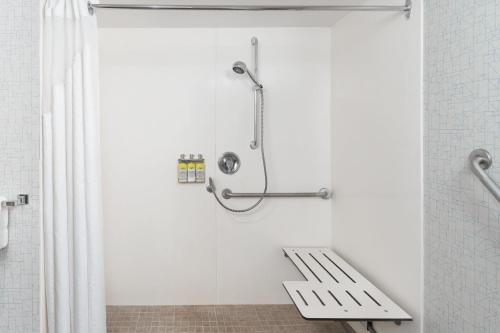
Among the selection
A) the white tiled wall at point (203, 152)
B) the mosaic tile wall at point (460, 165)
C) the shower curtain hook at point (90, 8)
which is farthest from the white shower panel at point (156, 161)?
the mosaic tile wall at point (460, 165)

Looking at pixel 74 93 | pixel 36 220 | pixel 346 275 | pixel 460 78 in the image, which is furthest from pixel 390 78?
pixel 36 220

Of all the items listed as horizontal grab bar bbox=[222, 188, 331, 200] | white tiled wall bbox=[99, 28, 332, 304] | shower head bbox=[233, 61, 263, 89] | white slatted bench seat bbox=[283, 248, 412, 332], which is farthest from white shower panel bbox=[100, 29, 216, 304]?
white slatted bench seat bbox=[283, 248, 412, 332]

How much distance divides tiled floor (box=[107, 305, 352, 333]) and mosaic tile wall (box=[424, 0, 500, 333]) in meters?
0.86

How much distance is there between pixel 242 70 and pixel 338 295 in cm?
147

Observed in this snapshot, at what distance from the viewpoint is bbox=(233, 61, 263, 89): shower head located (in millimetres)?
2289

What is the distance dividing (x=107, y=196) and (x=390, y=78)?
200cm

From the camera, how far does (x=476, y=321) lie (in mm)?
1240

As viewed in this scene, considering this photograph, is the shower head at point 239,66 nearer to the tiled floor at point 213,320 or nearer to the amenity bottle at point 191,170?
the amenity bottle at point 191,170

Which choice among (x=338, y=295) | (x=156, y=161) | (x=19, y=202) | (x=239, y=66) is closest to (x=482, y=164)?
(x=338, y=295)

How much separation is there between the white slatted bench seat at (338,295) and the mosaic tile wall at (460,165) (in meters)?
0.21

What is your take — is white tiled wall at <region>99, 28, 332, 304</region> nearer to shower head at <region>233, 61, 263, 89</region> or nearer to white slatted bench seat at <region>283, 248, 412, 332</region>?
shower head at <region>233, 61, 263, 89</region>

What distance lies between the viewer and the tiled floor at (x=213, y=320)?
224 centimetres

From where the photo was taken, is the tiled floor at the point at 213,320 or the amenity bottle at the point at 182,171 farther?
the amenity bottle at the point at 182,171

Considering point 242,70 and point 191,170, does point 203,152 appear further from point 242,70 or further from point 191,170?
point 242,70
